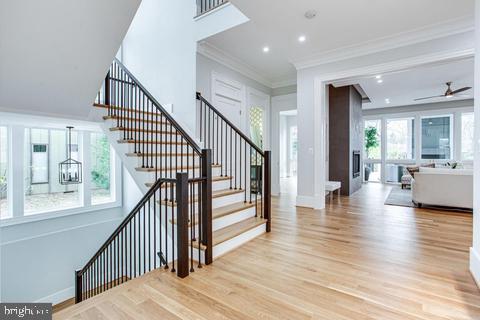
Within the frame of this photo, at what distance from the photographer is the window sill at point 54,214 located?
4.12 metres

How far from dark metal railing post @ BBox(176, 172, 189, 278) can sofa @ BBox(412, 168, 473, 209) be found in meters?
4.77

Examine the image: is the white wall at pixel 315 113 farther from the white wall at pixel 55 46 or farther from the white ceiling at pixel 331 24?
the white wall at pixel 55 46

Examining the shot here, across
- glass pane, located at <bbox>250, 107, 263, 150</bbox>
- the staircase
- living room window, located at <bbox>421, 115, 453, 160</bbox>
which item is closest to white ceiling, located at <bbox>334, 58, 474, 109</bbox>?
living room window, located at <bbox>421, 115, 453, 160</bbox>

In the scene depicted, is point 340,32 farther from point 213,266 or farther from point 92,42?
point 213,266

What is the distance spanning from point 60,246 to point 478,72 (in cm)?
657

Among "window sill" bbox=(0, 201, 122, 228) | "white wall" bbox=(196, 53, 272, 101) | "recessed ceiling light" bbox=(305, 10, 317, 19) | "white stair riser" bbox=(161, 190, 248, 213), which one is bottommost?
"window sill" bbox=(0, 201, 122, 228)

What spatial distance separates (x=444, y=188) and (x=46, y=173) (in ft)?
25.5

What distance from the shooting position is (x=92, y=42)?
2.38 m

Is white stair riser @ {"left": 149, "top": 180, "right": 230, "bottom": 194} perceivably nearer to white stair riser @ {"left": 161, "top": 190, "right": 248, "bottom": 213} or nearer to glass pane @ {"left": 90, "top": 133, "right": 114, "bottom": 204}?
white stair riser @ {"left": 161, "top": 190, "right": 248, "bottom": 213}

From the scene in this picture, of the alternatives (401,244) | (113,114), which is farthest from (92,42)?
(401,244)

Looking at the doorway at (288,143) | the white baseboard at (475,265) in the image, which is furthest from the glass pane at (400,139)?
the white baseboard at (475,265)

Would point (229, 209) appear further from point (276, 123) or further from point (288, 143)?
point (288, 143)

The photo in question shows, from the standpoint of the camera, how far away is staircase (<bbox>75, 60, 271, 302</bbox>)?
2395 mm

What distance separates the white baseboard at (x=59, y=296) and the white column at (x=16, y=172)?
62.3 inches
